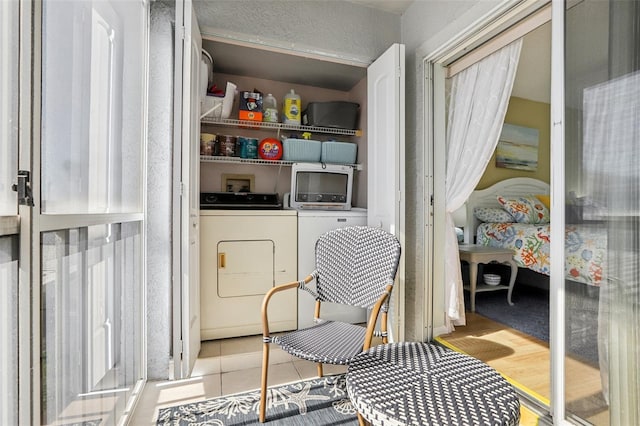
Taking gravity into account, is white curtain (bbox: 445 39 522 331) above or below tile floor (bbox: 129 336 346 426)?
above

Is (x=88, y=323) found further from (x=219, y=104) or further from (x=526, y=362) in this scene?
(x=526, y=362)

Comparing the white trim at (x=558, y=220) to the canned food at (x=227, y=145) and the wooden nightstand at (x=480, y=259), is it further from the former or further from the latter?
the canned food at (x=227, y=145)

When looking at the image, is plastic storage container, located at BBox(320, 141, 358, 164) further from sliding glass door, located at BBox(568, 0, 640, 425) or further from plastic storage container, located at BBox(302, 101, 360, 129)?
sliding glass door, located at BBox(568, 0, 640, 425)

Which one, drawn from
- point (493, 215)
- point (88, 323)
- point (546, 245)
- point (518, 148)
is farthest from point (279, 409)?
point (518, 148)

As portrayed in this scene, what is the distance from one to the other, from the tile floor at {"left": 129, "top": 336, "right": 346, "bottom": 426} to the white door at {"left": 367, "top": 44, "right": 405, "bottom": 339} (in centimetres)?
80

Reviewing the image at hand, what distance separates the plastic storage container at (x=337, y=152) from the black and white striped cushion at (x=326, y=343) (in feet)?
5.41

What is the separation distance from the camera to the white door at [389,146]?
7.03ft

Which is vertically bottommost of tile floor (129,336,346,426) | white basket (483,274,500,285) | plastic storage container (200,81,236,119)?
tile floor (129,336,346,426)

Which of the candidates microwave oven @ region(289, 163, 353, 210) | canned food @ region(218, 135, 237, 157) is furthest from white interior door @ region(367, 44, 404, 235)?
canned food @ region(218, 135, 237, 157)

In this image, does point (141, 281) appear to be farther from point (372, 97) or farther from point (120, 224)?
point (372, 97)

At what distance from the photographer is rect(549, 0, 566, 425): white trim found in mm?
1309

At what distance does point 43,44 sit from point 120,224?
2.60ft

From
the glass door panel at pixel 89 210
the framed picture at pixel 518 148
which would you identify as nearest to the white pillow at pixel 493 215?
the framed picture at pixel 518 148

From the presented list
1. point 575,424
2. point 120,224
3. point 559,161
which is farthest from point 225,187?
point 575,424
